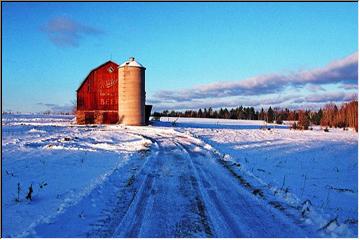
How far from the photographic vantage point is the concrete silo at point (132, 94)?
43.1m

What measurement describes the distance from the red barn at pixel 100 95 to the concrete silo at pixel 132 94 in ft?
8.30

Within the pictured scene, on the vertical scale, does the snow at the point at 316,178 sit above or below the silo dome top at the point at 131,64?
below

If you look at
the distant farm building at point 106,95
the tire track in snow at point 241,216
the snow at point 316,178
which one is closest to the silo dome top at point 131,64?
the distant farm building at point 106,95

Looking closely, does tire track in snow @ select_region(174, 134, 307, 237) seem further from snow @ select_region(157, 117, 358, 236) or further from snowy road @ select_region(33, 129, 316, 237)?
snow @ select_region(157, 117, 358, 236)

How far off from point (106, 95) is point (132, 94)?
16.9ft

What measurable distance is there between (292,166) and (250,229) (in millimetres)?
8971

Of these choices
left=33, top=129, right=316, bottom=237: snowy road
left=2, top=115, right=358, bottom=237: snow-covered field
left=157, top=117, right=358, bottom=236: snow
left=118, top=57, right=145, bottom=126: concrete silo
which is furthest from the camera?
left=118, top=57, right=145, bottom=126: concrete silo

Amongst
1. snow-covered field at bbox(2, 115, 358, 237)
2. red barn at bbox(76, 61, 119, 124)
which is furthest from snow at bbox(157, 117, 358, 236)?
red barn at bbox(76, 61, 119, 124)

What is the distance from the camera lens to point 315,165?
14.8 metres

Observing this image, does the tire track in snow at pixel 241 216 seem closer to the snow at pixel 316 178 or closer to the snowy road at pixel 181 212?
the snowy road at pixel 181 212

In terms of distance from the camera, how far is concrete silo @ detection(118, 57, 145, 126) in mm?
43125

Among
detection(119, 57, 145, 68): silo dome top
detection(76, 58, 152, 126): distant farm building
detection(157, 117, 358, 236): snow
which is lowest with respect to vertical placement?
detection(157, 117, 358, 236): snow

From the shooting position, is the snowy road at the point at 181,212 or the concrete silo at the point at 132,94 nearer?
the snowy road at the point at 181,212

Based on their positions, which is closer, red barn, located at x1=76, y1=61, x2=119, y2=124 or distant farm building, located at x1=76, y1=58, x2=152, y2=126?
distant farm building, located at x1=76, y1=58, x2=152, y2=126
